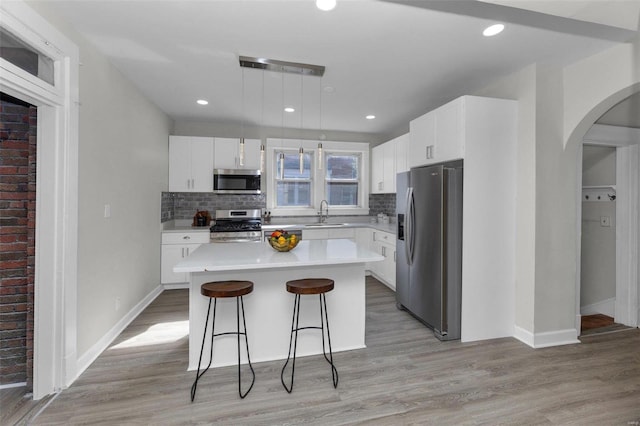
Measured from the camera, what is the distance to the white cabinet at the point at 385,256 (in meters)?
4.16

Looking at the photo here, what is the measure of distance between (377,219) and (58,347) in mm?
4550

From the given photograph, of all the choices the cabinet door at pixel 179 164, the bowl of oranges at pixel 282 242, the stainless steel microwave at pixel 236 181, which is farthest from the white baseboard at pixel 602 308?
the cabinet door at pixel 179 164

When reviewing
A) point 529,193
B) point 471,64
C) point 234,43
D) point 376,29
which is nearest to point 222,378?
point 234,43

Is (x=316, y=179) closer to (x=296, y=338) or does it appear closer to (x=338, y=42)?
(x=338, y=42)

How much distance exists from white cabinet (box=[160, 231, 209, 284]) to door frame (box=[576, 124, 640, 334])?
16.5ft

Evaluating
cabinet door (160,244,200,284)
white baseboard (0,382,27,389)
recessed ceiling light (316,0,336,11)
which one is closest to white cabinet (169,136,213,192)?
cabinet door (160,244,200,284)

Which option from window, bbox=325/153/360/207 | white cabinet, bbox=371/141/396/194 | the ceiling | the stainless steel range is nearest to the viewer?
the ceiling

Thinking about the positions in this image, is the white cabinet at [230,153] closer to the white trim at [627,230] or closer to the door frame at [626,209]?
the door frame at [626,209]

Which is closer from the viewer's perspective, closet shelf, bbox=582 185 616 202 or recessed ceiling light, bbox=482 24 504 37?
recessed ceiling light, bbox=482 24 504 37

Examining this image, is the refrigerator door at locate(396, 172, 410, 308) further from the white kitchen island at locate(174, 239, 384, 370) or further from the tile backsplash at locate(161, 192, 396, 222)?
the tile backsplash at locate(161, 192, 396, 222)

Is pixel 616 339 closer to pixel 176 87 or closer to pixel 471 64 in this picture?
pixel 471 64

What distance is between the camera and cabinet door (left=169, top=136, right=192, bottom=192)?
4.52 metres

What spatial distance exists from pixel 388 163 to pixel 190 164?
3.15 metres

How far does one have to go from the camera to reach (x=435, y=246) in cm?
290
